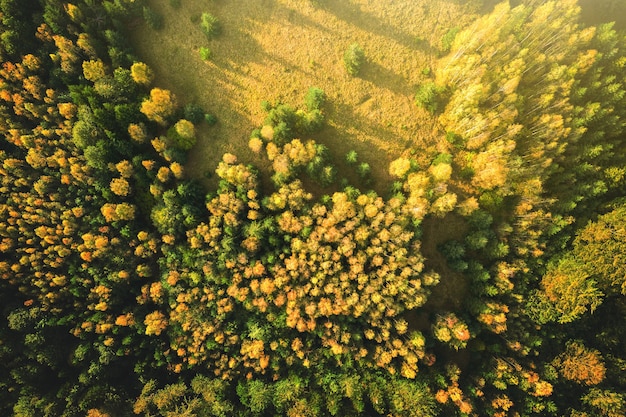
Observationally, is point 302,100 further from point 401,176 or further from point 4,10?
point 4,10

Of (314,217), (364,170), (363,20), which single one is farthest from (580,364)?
(363,20)

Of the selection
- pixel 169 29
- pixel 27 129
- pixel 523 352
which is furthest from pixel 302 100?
pixel 523 352

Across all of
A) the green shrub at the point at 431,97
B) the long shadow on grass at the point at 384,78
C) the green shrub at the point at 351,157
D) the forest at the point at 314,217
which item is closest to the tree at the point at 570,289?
the forest at the point at 314,217

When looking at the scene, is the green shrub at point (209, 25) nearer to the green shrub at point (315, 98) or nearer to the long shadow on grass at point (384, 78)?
the green shrub at point (315, 98)

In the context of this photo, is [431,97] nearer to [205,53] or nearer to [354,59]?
[354,59]

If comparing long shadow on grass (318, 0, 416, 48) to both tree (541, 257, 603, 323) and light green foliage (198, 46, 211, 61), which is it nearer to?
light green foliage (198, 46, 211, 61)

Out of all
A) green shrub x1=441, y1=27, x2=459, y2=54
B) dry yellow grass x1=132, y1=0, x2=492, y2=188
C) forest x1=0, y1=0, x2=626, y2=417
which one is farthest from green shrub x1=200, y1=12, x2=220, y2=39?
green shrub x1=441, y1=27, x2=459, y2=54
